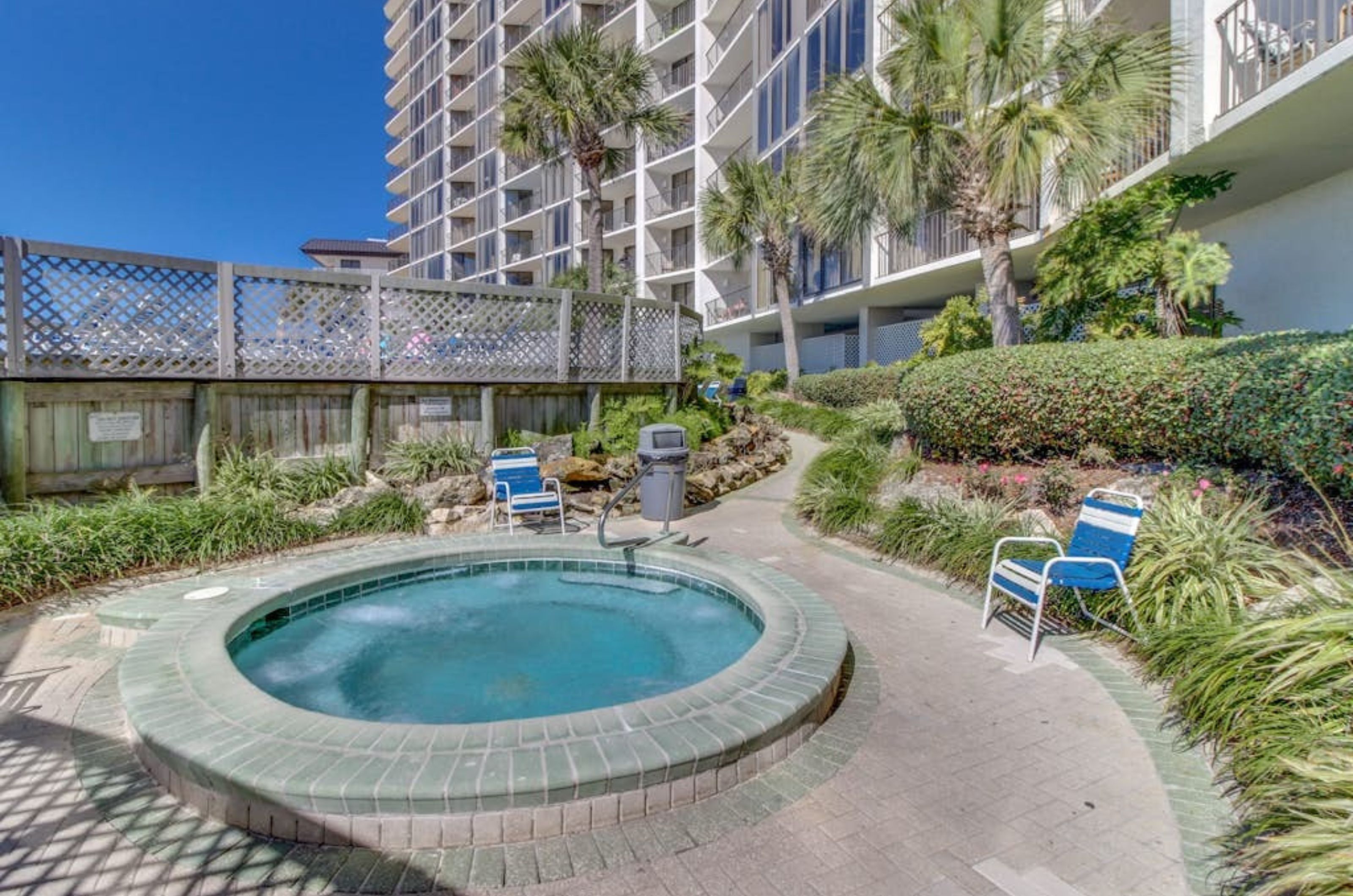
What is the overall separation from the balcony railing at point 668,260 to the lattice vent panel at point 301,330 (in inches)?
836

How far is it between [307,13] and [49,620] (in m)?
43.2

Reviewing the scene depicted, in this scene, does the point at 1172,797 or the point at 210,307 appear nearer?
A: the point at 1172,797

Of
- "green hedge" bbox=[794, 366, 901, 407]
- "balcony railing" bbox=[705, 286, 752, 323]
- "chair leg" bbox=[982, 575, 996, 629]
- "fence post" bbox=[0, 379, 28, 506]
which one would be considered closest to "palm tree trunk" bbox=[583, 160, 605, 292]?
"green hedge" bbox=[794, 366, 901, 407]

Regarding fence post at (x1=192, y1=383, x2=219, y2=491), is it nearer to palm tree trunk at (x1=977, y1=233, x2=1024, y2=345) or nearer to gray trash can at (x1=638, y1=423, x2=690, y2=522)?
gray trash can at (x1=638, y1=423, x2=690, y2=522)

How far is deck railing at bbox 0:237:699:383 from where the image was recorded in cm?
586

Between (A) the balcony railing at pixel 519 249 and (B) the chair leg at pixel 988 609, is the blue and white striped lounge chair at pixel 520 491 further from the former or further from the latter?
(A) the balcony railing at pixel 519 249

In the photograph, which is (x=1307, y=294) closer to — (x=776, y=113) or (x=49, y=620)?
(x=49, y=620)

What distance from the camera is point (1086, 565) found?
4238 mm

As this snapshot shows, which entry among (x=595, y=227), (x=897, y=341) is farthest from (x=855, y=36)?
(x=595, y=227)

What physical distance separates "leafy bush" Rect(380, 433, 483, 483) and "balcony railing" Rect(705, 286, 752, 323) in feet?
62.3

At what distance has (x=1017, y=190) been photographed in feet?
27.4

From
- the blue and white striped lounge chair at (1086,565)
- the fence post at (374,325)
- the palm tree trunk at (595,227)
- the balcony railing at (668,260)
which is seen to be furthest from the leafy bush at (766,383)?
the blue and white striped lounge chair at (1086,565)

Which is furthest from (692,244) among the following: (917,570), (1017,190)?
(917,570)

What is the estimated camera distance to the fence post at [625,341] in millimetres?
Answer: 9570
